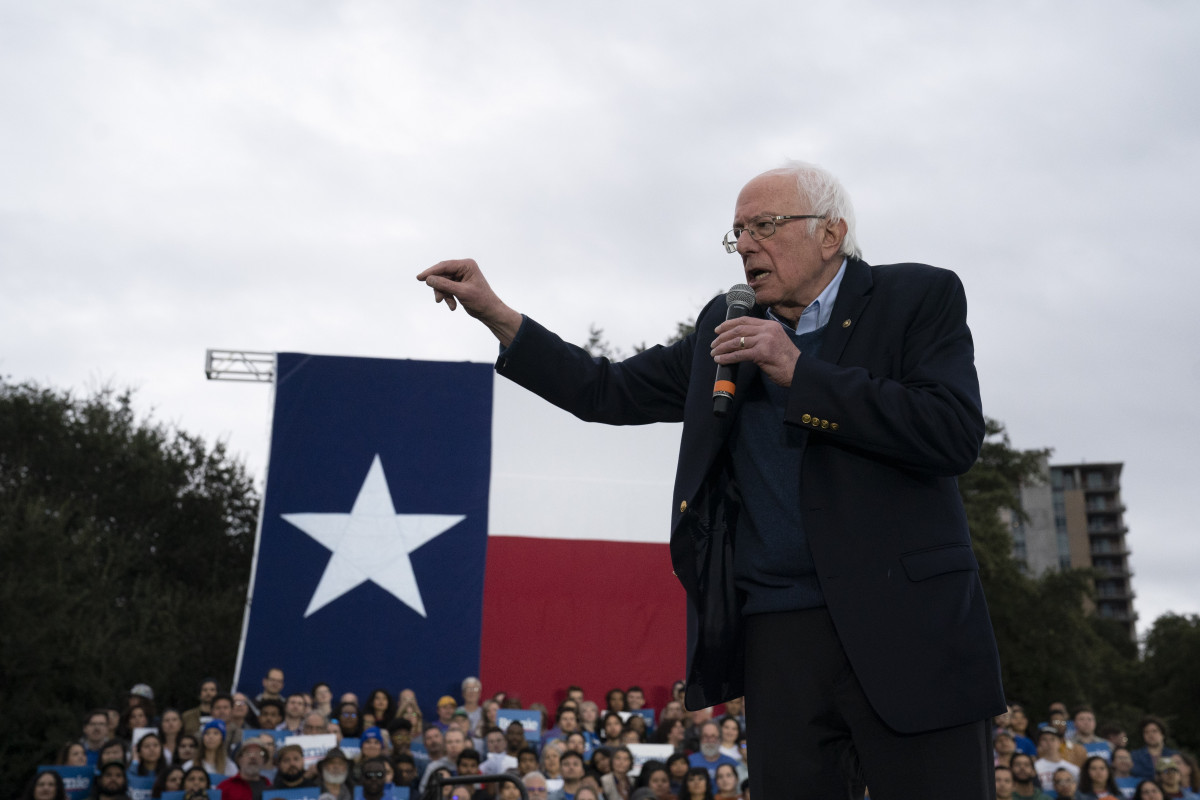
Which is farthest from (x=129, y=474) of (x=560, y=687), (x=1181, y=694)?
(x=1181, y=694)

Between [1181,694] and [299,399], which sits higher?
[299,399]

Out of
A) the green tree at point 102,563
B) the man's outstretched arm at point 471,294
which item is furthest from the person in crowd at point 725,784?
the green tree at point 102,563

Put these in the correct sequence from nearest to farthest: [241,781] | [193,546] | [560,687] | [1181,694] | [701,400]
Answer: [701,400] < [241,781] < [560,687] < [193,546] < [1181,694]

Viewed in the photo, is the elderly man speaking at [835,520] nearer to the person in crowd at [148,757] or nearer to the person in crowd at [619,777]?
the person in crowd at [619,777]

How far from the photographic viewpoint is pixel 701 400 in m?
2.02

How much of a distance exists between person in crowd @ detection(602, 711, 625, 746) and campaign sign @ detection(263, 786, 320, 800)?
8.15 feet

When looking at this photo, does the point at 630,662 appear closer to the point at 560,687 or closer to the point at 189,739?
the point at 560,687

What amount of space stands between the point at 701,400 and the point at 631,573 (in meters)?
9.80

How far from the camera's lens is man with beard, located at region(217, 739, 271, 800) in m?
7.63

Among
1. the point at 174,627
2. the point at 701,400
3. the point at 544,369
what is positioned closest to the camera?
the point at 701,400

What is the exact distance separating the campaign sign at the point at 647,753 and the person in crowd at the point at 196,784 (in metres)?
3.05

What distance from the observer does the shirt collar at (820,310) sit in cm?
200

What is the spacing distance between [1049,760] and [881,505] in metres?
8.06

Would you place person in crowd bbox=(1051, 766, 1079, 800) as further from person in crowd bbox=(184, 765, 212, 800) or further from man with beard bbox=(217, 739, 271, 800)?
person in crowd bbox=(184, 765, 212, 800)
